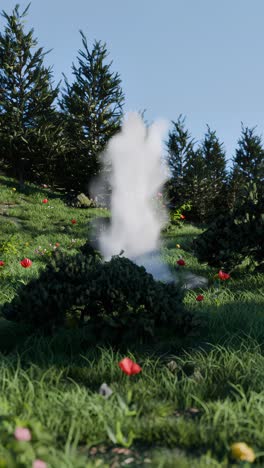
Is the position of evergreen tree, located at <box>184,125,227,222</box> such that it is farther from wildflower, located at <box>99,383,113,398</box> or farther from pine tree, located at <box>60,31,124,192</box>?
wildflower, located at <box>99,383,113,398</box>

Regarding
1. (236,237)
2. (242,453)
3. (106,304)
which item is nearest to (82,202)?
(236,237)

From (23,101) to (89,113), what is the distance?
2.61 m

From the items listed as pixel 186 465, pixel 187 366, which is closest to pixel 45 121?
pixel 187 366

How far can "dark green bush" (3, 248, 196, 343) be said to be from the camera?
4449mm

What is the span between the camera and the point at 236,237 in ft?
26.5

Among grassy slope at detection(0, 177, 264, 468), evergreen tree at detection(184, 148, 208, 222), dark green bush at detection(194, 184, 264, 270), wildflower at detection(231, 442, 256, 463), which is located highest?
evergreen tree at detection(184, 148, 208, 222)

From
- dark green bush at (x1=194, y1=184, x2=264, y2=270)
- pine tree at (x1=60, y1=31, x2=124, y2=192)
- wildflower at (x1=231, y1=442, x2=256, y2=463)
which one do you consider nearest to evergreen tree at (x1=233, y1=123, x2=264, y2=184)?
pine tree at (x1=60, y1=31, x2=124, y2=192)

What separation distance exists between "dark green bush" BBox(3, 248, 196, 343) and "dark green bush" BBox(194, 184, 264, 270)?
3.49 metres

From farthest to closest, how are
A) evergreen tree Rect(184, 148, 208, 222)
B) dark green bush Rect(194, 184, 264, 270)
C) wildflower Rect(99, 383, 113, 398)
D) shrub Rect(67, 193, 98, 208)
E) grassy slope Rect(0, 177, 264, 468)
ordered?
evergreen tree Rect(184, 148, 208, 222), shrub Rect(67, 193, 98, 208), dark green bush Rect(194, 184, 264, 270), wildflower Rect(99, 383, 113, 398), grassy slope Rect(0, 177, 264, 468)

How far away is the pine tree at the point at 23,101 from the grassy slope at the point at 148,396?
13521 mm

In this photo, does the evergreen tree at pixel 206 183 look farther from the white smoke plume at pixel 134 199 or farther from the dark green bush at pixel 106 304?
the dark green bush at pixel 106 304

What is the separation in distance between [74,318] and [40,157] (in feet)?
47.0

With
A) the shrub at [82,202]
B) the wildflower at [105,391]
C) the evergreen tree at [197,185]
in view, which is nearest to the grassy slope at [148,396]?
the wildflower at [105,391]

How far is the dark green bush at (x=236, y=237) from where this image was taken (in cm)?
809
